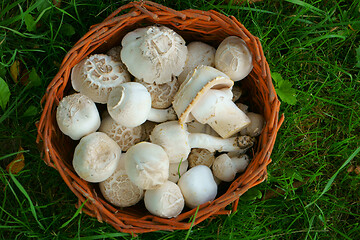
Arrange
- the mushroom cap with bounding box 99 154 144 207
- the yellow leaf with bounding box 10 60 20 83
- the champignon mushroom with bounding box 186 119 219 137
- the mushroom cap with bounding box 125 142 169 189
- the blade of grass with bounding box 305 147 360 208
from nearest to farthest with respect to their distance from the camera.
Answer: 1. the mushroom cap with bounding box 125 142 169 189
2. the mushroom cap with bounding box 99 154 144 207
3. the champignon mushroom with bounding box 186 119 219 137
4. the blade of grass with bounding box 305 147 360 208
5. the yellow leaf with bounding box 10 60 20 83

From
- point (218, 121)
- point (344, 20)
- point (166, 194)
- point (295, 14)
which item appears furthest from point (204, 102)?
point (344, 20)

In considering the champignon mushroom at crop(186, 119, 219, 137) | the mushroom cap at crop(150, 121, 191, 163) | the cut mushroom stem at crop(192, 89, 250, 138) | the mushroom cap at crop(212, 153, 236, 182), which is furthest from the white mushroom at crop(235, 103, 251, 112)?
the mushroom cap at crop(150, 121, 191, 163)

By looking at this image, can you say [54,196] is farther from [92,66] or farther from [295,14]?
[295,14]

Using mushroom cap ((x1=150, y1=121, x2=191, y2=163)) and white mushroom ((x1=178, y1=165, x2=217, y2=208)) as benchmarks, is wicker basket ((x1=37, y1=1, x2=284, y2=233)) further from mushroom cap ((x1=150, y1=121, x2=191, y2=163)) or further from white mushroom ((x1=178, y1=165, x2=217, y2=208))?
mushroom cap ((x1=150, y1=121, x2=191, y2=163))

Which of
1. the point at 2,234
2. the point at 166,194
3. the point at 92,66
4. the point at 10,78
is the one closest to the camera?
the point at 166,194

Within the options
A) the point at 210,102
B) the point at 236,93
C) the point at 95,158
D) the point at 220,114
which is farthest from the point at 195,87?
the point at 95,158

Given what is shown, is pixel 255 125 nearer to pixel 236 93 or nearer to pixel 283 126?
pixel 236 93
